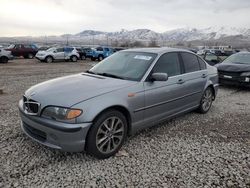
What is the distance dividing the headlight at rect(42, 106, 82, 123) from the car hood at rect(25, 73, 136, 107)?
0.22 feet

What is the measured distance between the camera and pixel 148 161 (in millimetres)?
3469

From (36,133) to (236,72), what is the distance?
751 cm

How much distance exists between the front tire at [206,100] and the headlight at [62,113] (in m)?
3.47

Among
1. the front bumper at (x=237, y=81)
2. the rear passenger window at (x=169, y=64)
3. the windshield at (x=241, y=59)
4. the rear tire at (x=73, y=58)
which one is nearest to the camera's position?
the rear passenger window at (x=169, y=64)

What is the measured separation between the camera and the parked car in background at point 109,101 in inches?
123

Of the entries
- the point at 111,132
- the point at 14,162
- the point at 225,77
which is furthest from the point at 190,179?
the point at 225,77

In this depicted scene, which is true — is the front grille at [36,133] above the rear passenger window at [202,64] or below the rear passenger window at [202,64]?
below

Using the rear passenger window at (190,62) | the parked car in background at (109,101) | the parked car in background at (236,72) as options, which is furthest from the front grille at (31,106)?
the parked car in background at (236,72)

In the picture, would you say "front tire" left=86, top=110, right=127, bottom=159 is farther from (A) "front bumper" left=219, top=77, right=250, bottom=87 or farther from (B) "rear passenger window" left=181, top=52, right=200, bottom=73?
(A) "front bumper" left=219, top=77, right=250, bottom=87

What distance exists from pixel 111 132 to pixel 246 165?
2039 mm

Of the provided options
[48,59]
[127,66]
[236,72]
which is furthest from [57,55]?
[127,66]

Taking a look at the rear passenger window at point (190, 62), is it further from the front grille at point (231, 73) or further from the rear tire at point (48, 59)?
the rear tire at point (48, 59)

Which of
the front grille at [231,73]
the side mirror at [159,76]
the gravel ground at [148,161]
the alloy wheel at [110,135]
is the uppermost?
the side mirror at [159,76]

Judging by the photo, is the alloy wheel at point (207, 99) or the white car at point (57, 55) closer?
the alloy wheel at point (207, 99)
